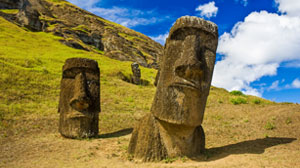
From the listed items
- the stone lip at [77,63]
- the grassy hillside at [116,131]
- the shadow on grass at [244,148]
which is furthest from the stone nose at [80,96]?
the shadow on grass at [244,148]

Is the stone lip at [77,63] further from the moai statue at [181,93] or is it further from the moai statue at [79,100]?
the moai statue at [181,93]

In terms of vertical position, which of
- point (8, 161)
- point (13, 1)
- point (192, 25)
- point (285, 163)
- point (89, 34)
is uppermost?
point (13, 1)

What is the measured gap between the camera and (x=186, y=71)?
19.4ft

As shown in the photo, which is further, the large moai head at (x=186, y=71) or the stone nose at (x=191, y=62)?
the large moai head at (x=186, y=71)

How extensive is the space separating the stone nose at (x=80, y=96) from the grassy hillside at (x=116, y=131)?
139 cm

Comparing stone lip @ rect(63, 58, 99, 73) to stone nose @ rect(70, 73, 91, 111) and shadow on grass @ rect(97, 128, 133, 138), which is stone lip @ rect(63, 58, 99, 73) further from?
shadow on grass @ rect(97, 128, 133, 138)

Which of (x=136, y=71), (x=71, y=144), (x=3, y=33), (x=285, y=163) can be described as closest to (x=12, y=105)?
(x=71, y=144)

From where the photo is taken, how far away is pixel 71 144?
8.87m

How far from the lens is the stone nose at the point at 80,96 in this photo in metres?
9.61

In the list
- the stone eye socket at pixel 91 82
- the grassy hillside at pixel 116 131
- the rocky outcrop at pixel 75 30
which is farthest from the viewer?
the rocky outcrop at pixel 75 30

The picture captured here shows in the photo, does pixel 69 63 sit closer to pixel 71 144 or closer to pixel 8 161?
pixel 71 144

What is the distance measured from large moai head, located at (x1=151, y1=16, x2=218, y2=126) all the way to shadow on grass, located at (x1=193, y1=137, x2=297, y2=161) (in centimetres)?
128

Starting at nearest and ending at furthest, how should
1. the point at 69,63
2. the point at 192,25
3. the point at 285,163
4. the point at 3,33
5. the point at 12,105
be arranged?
the point at 285,163 → the point at 192,25 → the point at 69,63 → the point at 12,105 → the point at 3,33

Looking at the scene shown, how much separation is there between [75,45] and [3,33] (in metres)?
15.2
